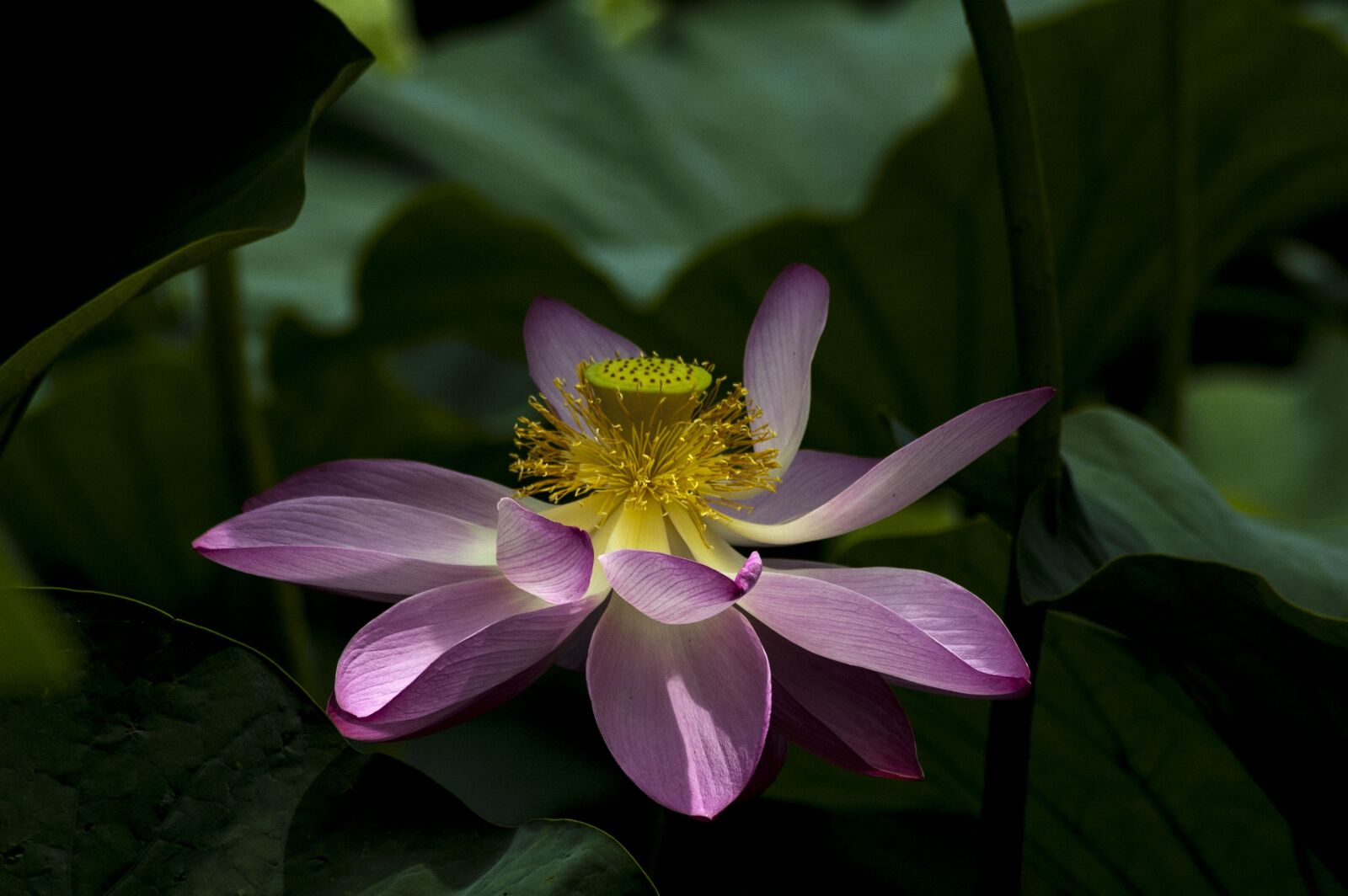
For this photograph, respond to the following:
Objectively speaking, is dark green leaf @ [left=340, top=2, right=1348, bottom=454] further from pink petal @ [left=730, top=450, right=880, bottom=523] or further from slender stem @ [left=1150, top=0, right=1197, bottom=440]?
pink petal @ [left=730, top=450, right=880, bottom=523]

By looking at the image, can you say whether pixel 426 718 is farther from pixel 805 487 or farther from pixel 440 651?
pixel 805 487

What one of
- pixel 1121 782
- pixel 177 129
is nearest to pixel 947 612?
pixel 1121 782

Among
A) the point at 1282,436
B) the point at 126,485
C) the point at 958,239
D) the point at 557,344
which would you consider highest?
the point at 557,344

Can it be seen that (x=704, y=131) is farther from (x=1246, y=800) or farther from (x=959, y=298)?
(x=1246, y=800)

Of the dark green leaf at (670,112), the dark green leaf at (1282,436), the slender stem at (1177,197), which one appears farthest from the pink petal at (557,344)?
the dark green leaf at (1282,436)

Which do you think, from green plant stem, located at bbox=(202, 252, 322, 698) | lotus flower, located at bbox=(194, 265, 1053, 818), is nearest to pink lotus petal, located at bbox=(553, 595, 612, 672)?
lotus flower, located at bbox=(194, 265, 1053, 818)

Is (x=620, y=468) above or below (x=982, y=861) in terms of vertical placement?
above

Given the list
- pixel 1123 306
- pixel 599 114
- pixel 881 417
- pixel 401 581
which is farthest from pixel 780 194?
pixel 401 581

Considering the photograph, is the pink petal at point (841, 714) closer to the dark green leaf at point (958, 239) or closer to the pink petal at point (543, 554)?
the pink petal at point (543, 554)
